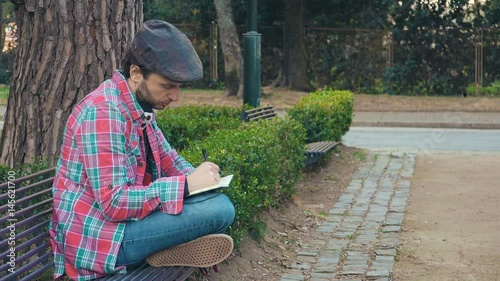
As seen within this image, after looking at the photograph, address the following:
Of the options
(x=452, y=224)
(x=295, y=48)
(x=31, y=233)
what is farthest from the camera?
(x=295, y=48)

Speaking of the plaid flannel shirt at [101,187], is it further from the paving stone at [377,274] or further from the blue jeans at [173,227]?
the paving stone at [377,274]

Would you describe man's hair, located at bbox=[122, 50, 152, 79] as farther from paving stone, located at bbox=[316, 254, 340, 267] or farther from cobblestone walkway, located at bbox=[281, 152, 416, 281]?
paving stone, located at bbox=[316, 254, 340, 267]

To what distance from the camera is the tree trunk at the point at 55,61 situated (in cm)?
681

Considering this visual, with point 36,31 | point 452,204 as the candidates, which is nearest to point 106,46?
point 36,31

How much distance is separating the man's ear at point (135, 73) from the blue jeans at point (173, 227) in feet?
2.03

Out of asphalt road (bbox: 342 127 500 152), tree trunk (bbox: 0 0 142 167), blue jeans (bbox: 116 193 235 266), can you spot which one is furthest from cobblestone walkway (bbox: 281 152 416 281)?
asphalt road (bbox: 342 127 500 152)

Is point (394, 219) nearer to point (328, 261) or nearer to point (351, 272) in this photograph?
point (328, 261)

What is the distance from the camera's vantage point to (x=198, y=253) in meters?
4.73

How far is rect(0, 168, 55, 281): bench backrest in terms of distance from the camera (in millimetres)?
4473

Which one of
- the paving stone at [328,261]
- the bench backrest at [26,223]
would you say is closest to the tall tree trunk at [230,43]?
the paving stone at [328,261]

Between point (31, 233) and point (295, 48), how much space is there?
22.6 m

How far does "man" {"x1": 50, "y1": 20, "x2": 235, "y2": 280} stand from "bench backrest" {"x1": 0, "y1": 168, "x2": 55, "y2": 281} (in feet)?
0.49

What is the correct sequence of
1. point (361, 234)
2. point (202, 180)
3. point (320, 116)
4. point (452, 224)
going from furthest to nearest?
point (320, 116), point (452, 224), point (361, 234), point (202, 180)

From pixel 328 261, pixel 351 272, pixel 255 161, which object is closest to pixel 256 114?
pixel 255 161
